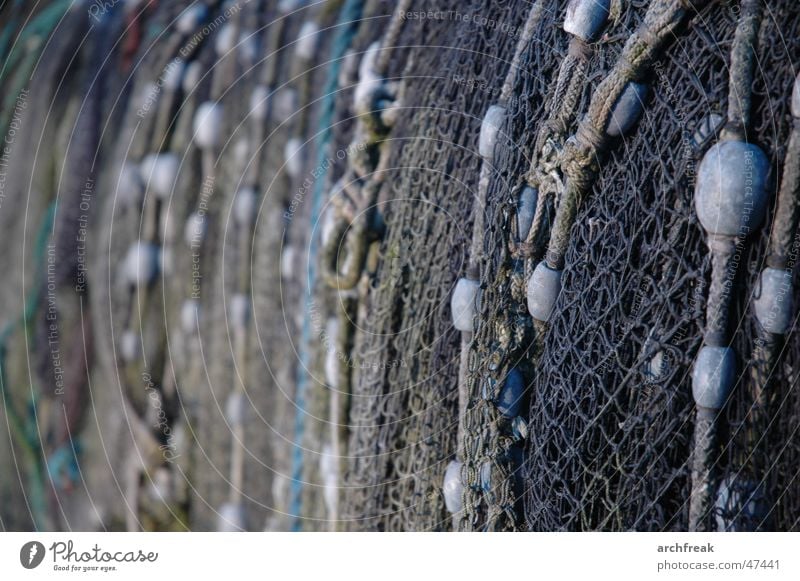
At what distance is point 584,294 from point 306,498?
Result: 0.35 meters

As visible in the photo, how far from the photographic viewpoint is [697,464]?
20.4 inches

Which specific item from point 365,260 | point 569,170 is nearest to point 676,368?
point 569,170

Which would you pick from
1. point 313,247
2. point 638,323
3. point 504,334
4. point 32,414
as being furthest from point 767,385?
point 32,414

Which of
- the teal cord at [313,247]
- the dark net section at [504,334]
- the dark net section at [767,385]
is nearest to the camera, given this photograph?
the dark net section at [767,385]

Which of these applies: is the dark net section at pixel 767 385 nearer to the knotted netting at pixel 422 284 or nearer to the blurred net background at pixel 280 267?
the blurred net background at pixel 280 267

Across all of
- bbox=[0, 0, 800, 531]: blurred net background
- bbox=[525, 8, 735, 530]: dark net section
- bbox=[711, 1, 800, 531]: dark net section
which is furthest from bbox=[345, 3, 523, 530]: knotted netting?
bbox=[711, 1, 800, 531]: dark net section

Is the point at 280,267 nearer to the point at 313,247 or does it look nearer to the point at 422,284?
the point at 313,247

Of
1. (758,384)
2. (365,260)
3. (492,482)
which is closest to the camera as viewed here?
(758,384)

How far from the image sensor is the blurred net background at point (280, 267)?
2.16 feet

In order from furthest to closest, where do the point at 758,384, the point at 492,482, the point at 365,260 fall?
1. the point at 365,260
2. the point at 492,482
3. the point at 758,384

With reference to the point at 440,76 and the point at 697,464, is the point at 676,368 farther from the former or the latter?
the point at 440,76

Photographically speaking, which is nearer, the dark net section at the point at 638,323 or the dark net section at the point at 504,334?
the dark net section at the point at 638,323

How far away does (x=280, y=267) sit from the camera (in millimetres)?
794

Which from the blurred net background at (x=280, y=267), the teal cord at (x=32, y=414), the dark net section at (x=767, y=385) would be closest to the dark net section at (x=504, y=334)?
the blurred net background at (x=280, y=267)
